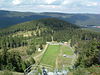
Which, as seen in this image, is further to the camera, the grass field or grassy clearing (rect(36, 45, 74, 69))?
the grass field

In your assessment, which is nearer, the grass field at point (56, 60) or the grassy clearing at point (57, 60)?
the grassy clearing at point (57, 60)

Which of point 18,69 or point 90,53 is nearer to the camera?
point 90,53

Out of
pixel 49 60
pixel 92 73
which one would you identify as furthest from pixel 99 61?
pixel 49 60

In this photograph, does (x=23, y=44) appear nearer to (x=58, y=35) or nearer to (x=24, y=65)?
(x=58, y=35)

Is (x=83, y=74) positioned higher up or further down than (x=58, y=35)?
higher up

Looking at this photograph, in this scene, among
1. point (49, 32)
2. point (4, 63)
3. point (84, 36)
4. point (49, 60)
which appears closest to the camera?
point (4, 63)

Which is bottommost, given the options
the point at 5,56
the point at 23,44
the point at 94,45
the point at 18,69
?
the point at 23,44

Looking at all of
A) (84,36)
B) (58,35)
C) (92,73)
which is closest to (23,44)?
(58,35)

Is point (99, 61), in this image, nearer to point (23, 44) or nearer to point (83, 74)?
point (83, 74)

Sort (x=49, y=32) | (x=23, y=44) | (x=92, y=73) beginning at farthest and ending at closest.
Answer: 1. (x=49, y=32)
2. (x=23, y=44)
3. (x=92, y=73)
